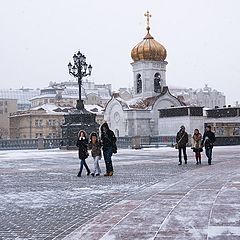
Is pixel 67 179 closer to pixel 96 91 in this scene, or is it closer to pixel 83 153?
pixel 83 153

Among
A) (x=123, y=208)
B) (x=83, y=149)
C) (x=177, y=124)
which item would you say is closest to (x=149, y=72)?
(x=177, y=124)

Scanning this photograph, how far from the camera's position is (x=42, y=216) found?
28.3 ft

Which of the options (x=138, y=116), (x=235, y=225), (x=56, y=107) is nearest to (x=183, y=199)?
(x=235, y=225)

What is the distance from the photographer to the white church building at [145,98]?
53.3m

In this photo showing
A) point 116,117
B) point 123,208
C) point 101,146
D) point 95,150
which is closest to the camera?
point 123,208

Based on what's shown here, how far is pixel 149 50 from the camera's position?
55219 mm

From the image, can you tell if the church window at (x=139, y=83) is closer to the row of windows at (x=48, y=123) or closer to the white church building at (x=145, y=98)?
the white church building at (x=145, y=98)

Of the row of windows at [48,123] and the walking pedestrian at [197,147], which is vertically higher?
the row of windows at [48,123]

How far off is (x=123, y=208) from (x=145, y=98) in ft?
153

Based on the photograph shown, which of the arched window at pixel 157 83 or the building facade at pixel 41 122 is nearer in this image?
the arched window at pixel 157 83

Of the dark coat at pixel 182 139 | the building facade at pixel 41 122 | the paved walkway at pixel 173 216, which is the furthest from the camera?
the building facade at pixel 41 122

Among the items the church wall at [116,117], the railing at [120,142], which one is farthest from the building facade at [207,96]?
the railing at [120,142]

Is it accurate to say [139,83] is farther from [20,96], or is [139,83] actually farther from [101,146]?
[20,96]

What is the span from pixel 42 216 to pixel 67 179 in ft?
20.6
